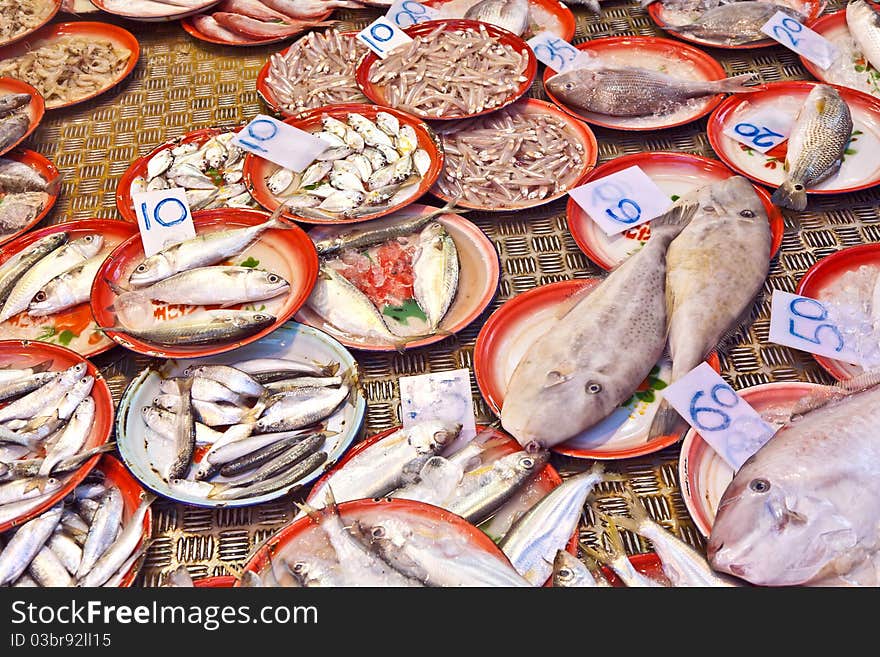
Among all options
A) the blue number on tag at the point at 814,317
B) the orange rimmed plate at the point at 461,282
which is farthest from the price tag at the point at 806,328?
the orange rimmed plate at the point at 461,282

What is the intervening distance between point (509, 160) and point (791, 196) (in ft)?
4.48

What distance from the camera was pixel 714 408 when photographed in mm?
2568

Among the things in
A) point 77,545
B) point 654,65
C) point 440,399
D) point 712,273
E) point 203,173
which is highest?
point 654,65

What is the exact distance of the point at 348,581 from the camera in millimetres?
2102

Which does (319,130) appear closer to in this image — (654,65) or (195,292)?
(195,292)

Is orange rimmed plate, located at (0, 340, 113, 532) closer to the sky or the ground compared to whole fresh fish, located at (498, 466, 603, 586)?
closer to the ground

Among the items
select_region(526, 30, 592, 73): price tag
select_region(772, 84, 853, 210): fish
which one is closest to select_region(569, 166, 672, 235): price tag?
select_region(772, 84, 853, 210): fish

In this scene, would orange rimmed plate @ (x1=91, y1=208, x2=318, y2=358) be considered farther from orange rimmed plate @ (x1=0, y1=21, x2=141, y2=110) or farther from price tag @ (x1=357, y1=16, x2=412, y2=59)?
orange rimmed plate @ (x1=0, y1=21, x2=141, y2=110)

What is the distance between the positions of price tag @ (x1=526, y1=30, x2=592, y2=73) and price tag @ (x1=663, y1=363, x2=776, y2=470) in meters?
2.37

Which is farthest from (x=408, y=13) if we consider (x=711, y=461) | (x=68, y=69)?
(x=711, y=461)

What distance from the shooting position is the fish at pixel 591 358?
2.52 meters

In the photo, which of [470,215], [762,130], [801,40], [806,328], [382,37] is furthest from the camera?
[382,37]

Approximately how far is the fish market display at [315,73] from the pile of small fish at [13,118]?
135cm

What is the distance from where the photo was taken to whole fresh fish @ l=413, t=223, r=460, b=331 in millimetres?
3064
